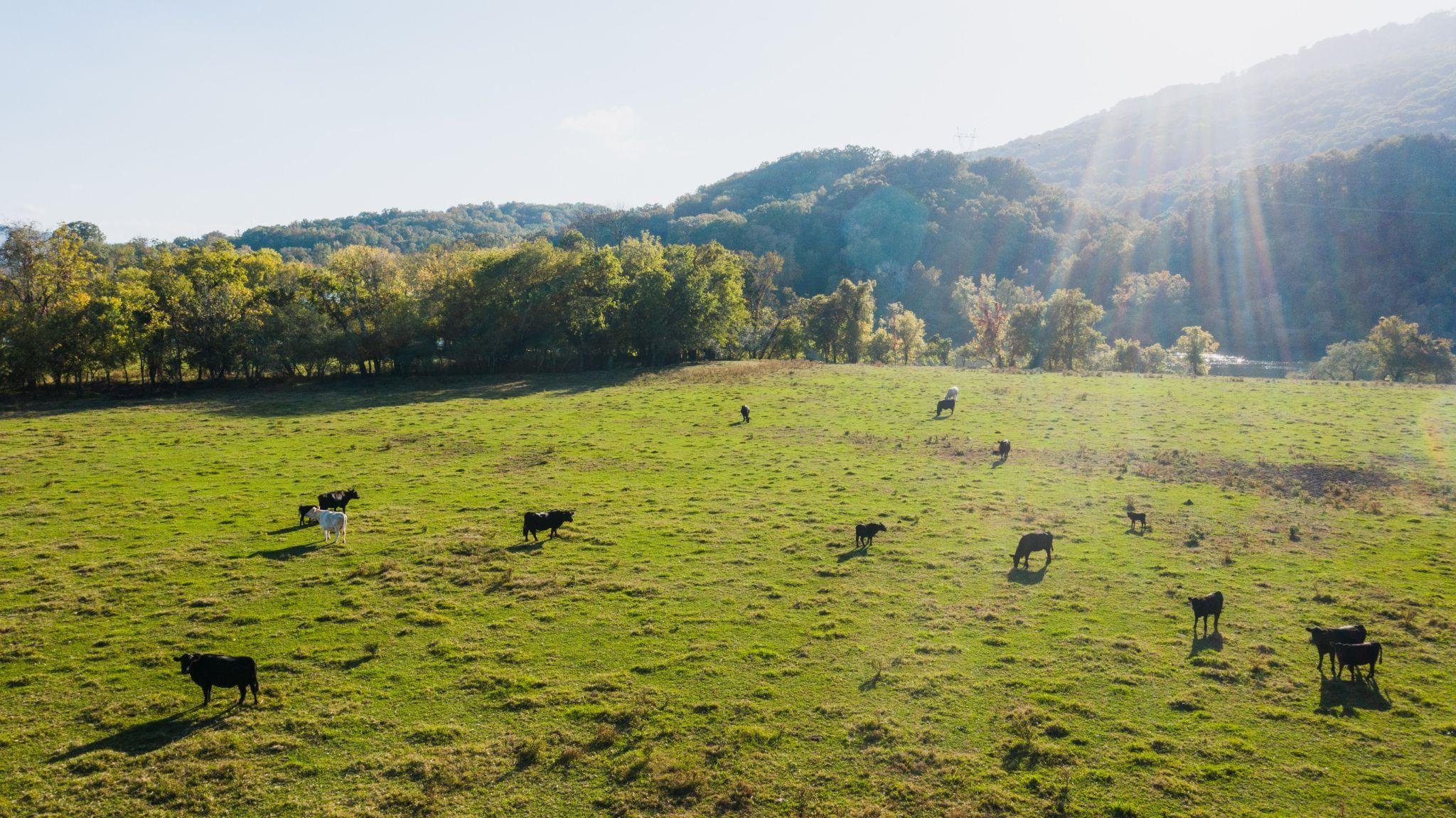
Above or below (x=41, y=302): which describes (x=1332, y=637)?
below

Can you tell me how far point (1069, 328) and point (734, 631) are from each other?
79049mm

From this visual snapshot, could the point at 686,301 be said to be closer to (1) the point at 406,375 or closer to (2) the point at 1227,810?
(1) the point at 406,375

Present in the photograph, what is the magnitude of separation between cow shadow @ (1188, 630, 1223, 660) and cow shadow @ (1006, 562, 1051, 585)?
4.52 m

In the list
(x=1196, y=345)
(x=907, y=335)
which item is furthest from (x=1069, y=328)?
(x=907, y=335)

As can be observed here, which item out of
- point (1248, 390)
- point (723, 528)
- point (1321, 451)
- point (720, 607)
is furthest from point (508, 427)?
point (1248, 390)

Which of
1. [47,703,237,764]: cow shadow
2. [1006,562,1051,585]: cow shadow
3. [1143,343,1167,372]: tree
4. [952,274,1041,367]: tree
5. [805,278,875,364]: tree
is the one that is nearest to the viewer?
[47,703,237,764]: cow shadow

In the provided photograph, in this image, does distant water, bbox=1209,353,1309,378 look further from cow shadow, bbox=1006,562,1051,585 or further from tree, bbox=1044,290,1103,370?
cow shadow, bbox=1006,562,1051,585

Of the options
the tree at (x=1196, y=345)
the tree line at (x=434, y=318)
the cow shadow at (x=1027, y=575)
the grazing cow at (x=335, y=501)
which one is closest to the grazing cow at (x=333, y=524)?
the grazing cow at (x=335, y=501)

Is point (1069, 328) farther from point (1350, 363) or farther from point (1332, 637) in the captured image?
point (1332, 637)

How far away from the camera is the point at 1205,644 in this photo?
16922 millimetres

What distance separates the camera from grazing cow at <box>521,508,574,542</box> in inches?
975

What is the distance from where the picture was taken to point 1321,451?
1420 inches

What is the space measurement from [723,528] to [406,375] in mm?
55089

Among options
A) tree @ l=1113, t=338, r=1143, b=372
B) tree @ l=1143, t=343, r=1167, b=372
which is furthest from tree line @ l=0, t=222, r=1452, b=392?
tree @ l=1143, t=343, r=1167, b=372
